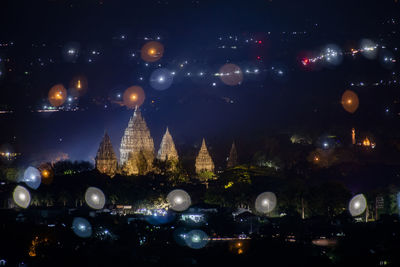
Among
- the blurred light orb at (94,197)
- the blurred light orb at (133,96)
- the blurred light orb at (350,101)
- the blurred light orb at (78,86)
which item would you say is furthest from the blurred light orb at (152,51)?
the blurred light orb at (94,197)

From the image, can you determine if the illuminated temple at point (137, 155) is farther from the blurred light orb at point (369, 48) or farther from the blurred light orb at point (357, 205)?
the blurred light orb at point (369, 48)

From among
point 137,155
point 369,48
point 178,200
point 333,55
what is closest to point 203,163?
point 137,155

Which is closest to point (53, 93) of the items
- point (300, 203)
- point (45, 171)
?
point (45, 171)

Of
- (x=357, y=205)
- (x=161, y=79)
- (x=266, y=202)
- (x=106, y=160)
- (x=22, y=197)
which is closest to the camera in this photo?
(x=357, y=205)

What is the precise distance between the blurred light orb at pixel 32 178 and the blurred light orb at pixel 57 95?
70.4 ft

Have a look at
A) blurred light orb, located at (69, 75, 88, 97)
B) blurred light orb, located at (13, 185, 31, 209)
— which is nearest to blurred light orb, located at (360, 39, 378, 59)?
blurred light orb, located at (69, 75, 88, 97)

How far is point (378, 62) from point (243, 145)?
16713 millimetres

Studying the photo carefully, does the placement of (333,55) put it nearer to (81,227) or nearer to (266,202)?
(266,202)

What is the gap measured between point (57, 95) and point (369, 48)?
2814 cm

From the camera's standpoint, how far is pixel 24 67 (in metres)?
64.4

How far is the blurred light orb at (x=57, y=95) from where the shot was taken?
210 feet

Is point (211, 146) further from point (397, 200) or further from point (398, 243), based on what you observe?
point (398, 243)

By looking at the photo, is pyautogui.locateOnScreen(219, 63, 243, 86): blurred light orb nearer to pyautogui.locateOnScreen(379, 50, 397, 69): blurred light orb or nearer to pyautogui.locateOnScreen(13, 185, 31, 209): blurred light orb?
pyautogui.locateOnScreen(379, 50, 397, 69): blurred light orb

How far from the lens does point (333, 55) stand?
212 ft
